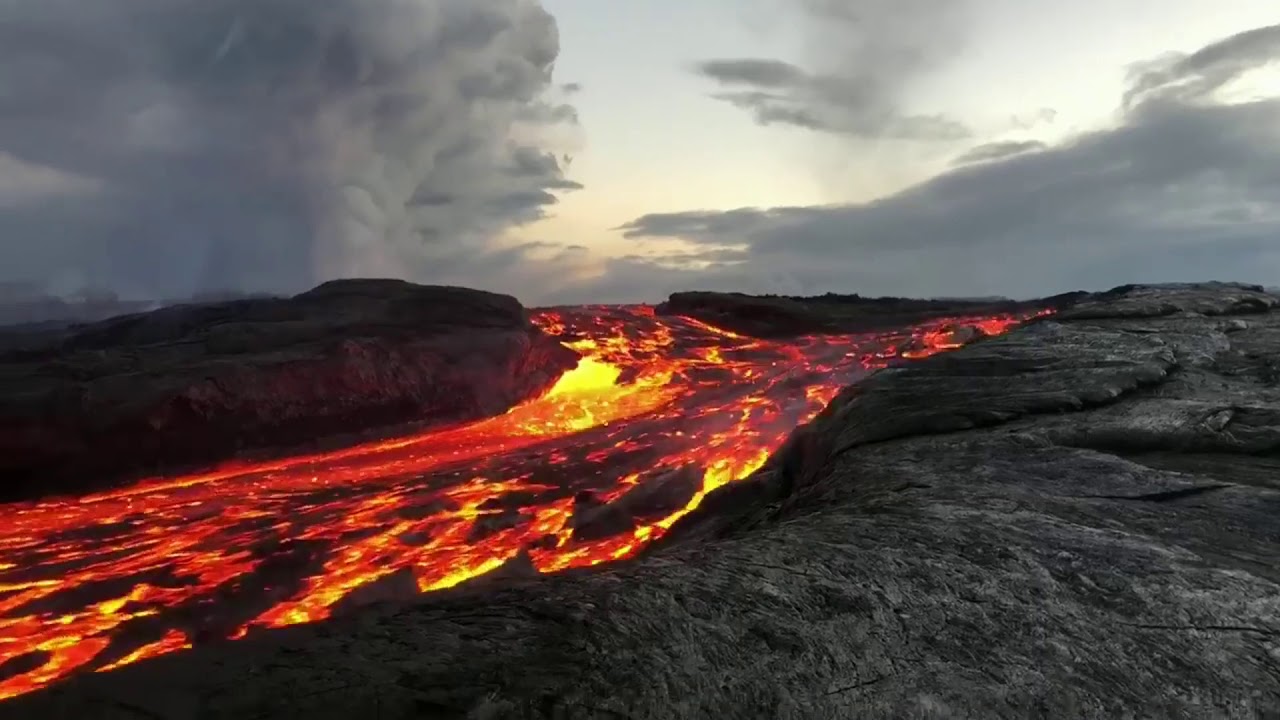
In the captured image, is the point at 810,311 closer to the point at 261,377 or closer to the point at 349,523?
the point at 261,377

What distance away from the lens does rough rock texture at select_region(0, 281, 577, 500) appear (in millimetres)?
19188

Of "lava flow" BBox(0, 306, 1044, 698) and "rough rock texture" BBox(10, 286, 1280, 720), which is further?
"lava flow" BBox(0, 306, 1044, 698)

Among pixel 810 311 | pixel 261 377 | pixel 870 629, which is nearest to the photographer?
pixel 870 629

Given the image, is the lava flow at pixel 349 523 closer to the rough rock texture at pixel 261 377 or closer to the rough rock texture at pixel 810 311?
the rough rock texture at pixel 261 377

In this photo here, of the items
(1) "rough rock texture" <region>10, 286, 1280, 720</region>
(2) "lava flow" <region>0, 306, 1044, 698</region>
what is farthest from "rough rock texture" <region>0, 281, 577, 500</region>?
(1) "rough rock texture" <region>10, 286, 1280, 720</region>

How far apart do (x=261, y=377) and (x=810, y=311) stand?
38.7 metres

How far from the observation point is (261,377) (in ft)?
74.5

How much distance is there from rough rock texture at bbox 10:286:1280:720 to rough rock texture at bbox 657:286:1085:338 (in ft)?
140

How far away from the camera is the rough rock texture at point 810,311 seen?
50.9 metres

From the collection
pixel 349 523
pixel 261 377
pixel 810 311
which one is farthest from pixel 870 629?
pixel 810 311

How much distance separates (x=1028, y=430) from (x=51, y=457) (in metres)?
21.6

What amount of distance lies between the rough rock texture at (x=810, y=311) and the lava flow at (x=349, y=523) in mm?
21937

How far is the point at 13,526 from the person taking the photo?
53.5 feet

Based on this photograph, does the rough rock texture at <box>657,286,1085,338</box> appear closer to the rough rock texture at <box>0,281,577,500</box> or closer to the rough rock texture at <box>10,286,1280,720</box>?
the rough rock texture at <box>0,281,577,500</box>
